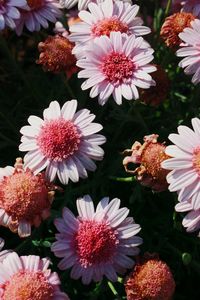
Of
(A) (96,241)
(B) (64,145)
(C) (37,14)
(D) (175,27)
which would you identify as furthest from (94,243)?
(C) (37,14)

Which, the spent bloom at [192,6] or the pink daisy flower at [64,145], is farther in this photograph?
the spent bloom at [192,6]

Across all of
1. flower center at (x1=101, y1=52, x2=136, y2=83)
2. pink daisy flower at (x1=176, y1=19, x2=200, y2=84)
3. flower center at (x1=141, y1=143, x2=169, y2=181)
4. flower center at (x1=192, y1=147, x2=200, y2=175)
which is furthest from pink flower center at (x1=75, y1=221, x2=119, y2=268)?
pink daisy flower at (x1=176, y1=19, x2=200, y2=84)

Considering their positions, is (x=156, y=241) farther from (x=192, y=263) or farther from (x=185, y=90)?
(x=185, y=90)

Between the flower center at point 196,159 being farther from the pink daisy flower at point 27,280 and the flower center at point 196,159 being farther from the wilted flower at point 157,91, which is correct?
the pink daisy flower at point 27,280

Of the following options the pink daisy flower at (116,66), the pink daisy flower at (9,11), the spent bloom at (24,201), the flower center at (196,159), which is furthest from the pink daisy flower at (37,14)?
the flower center at (196,159)

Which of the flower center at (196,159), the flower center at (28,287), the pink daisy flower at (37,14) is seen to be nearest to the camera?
the flower center at (28,287)

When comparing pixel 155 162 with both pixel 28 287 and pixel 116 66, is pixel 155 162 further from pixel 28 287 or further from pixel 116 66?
pixel 28 287

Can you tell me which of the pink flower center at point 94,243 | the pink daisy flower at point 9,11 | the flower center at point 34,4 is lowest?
the pink flower center at point 94,243
